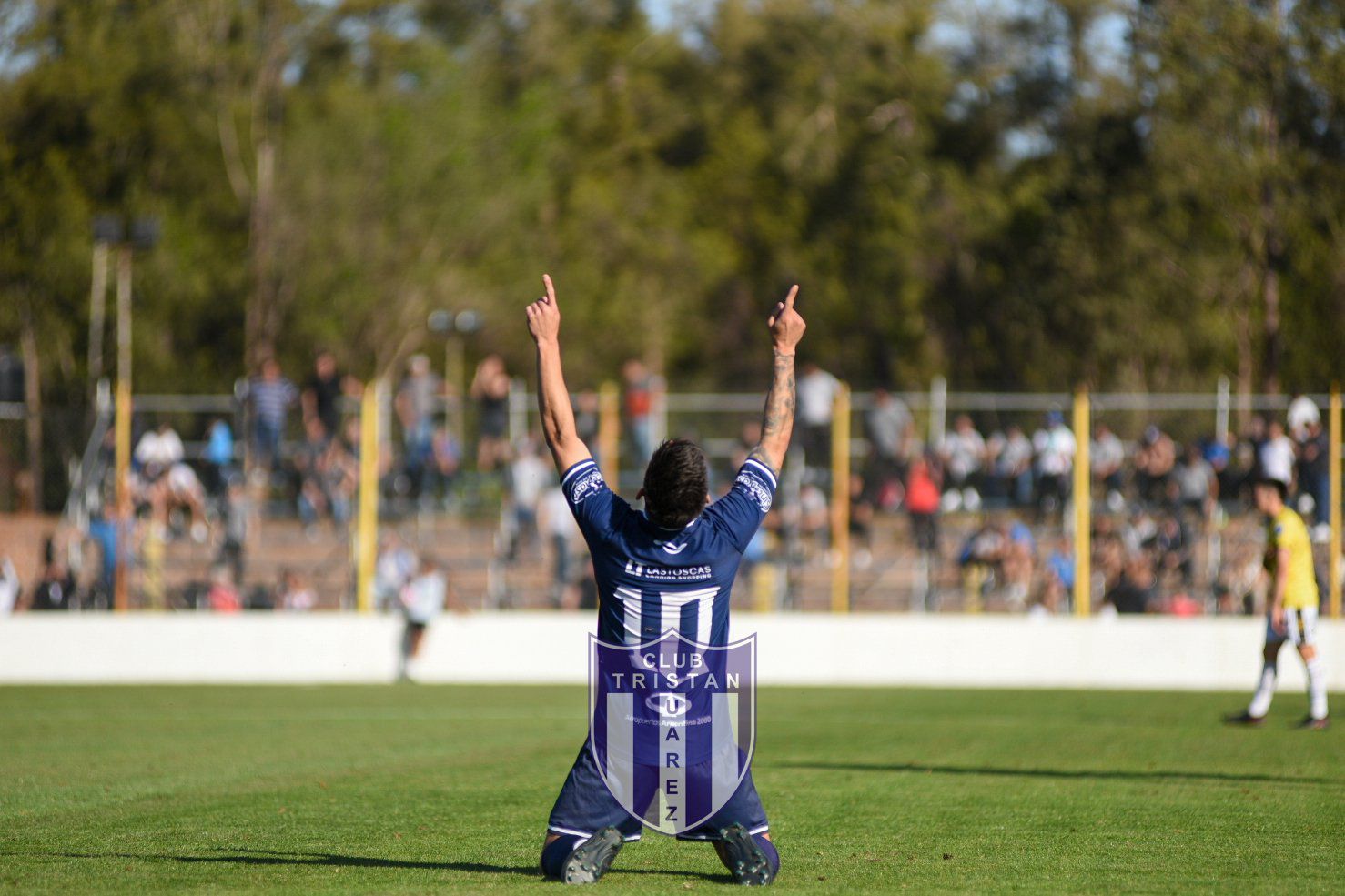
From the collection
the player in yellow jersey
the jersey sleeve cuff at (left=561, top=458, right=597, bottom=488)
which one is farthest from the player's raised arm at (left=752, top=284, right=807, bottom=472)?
the player in yellow jersey

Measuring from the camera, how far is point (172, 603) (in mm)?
20703


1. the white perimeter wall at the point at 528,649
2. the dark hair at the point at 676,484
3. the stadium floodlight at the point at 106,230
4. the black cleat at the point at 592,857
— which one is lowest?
the white perimeter wall at the point at 528,649

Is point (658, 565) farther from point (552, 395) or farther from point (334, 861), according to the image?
Answer: point (334, 861)

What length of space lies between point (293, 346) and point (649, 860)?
3941 cm

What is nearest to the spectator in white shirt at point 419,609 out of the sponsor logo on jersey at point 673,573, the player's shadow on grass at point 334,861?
the player's shadow on grass at point 334,861

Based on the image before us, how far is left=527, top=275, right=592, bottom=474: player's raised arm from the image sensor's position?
21.5ft

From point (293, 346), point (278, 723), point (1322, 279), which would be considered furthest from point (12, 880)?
point (293, 346)

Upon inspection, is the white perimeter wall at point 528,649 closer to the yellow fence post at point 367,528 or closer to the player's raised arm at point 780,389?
the yellow fence post at point 367,528

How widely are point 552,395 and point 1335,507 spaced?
1465 cm

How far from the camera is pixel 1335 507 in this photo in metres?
19.1

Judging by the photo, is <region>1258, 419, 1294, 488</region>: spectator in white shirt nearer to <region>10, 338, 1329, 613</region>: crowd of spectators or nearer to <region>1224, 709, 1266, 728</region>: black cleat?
<region>10, 338, 1329, 613</region>: crowd of spectators

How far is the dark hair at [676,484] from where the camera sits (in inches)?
250

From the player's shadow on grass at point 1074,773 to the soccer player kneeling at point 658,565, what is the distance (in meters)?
4.57

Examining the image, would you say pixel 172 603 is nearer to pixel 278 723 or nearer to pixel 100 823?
pixel 278 723
